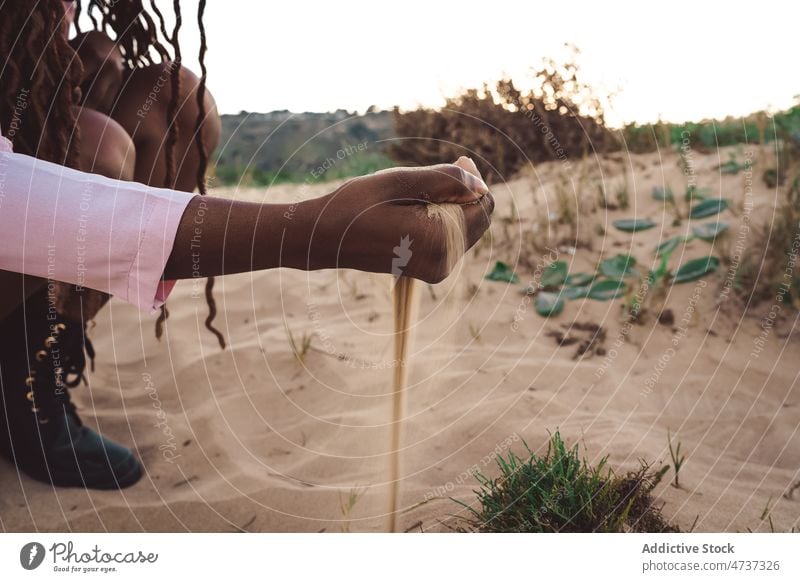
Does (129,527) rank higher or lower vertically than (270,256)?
lower

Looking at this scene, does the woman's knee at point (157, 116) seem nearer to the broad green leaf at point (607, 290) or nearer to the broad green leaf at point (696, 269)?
the broad green leaf at point (607, 290)

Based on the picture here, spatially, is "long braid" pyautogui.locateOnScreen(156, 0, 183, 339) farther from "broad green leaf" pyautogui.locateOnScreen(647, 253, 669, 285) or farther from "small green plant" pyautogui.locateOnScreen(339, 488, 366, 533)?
"broad green leaf" pyautogui.locateOnScreen(647, 253, 669, 285)

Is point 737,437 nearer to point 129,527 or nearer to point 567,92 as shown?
point 129,527

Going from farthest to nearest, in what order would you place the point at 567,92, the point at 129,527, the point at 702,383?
the point at 567,92 → the point at 702,383 → the point at 129,527

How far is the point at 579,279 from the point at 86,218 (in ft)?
5.57

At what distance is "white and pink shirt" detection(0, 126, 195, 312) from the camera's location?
0.94 m

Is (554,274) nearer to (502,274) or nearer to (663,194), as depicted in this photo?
(502,274)

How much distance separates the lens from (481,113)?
3.01 m

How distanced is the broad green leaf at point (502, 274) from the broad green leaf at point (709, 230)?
575mm

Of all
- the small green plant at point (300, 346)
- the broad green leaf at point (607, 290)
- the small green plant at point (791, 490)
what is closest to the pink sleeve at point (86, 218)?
the small green plant at point (300, 346)

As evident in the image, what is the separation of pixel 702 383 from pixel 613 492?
0.67 m

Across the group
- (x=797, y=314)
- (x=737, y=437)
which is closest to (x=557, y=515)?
(x=737, y=437)

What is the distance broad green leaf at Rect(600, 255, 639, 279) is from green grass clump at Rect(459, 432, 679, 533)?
108 centimetres

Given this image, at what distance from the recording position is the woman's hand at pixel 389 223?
97 cm
